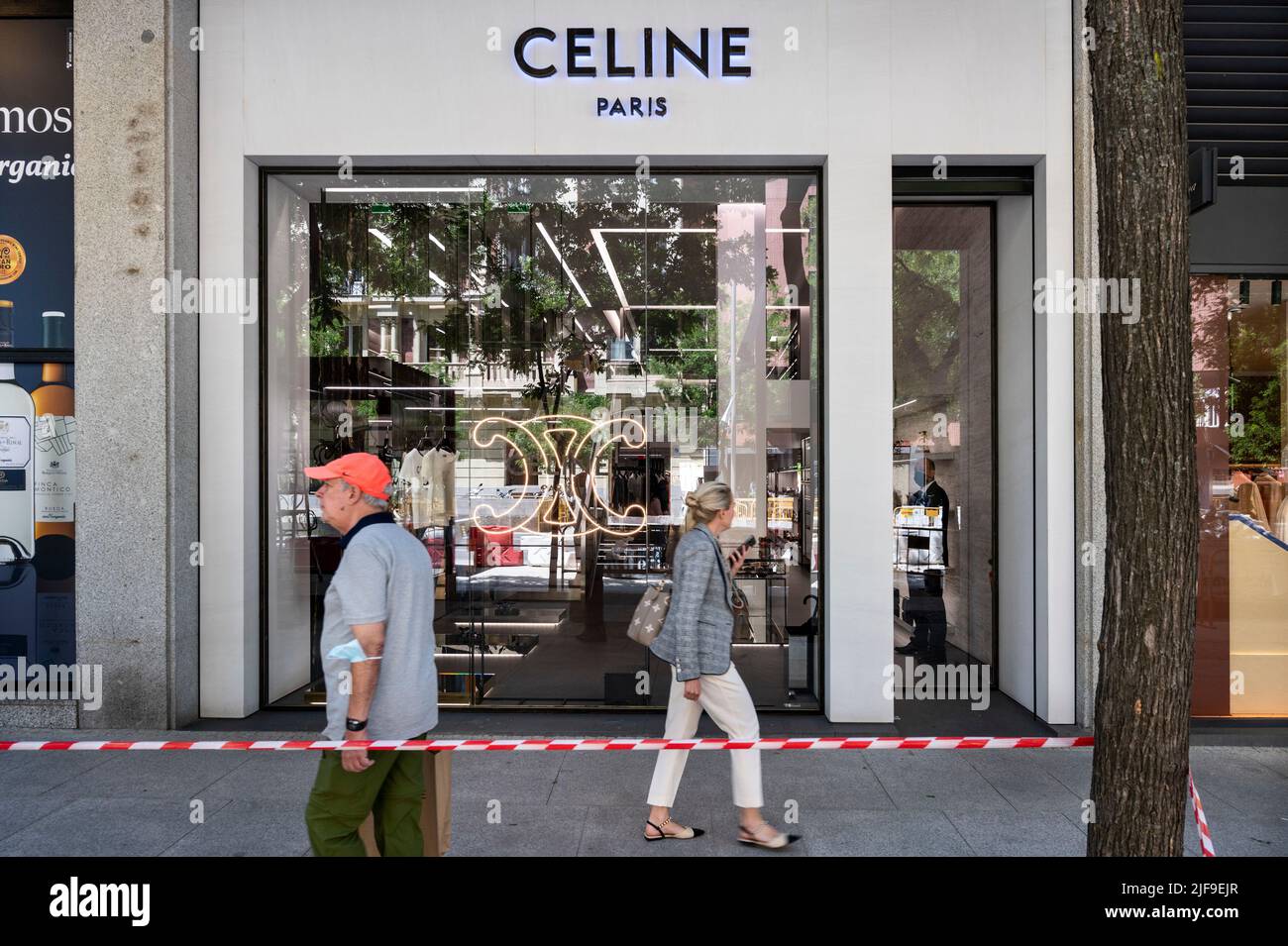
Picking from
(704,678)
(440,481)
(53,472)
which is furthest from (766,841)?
(53,472)

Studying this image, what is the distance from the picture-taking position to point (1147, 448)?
2975 mm

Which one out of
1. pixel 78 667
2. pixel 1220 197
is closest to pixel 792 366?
pixel 1220 197

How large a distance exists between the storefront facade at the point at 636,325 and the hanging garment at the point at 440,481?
3 centimetres

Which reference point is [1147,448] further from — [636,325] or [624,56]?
[624,56]

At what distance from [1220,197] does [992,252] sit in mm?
1747

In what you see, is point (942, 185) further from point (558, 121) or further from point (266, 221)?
point (266, 221)

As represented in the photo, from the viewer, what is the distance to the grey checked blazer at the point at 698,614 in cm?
433

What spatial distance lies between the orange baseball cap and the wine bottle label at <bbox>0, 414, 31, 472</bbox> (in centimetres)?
509

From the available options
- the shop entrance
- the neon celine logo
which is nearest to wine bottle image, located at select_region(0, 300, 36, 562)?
the neon celine logo

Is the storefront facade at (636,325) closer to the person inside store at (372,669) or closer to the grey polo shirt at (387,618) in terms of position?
the person inside store at (372,669)

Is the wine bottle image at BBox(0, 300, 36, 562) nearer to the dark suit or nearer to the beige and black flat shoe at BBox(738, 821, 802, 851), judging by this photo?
the beige and black flat shoe at BBox(738, 821, 802, 851)

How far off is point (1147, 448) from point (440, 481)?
230 inches

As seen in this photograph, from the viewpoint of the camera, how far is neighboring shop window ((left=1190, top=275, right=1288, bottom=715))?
6.60 metres

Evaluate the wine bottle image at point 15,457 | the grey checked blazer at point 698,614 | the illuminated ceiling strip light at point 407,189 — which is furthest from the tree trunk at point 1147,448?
the wine bottle image at point 15,457
